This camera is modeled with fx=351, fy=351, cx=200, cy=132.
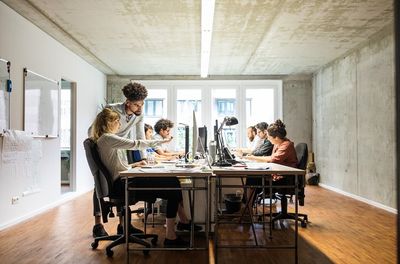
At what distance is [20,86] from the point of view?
4555 mm

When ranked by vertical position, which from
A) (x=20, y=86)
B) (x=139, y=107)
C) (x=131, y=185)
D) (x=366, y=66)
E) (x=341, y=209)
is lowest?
(x=341, y=209)

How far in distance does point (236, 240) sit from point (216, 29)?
3233 mm

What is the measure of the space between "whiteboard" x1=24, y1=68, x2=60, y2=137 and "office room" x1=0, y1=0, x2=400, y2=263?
3 centimetres

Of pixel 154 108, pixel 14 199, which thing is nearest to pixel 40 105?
pixel 14 199

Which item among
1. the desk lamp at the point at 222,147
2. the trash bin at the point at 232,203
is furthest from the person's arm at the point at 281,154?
the trash bin at the point at 232,203

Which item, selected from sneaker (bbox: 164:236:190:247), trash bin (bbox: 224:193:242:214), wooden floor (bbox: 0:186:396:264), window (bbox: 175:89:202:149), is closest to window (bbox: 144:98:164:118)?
window (bbox: 175:89:202:149)

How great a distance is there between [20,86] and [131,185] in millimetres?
2592

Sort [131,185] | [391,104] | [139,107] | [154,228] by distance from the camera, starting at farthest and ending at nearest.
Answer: [391,104]
[154,228]
[139,107]
[131,185]

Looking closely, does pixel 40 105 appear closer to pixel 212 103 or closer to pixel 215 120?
pixel 215 120

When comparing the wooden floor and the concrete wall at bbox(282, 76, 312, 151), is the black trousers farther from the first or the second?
the concrete wall at bbox(282, 76, 312, 151)

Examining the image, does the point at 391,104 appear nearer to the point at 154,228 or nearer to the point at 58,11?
the point at 154,228

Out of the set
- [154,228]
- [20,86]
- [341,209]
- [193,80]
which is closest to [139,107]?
[154,228]

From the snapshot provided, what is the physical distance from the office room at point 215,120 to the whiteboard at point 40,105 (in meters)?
0.03

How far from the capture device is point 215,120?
5.40 m
